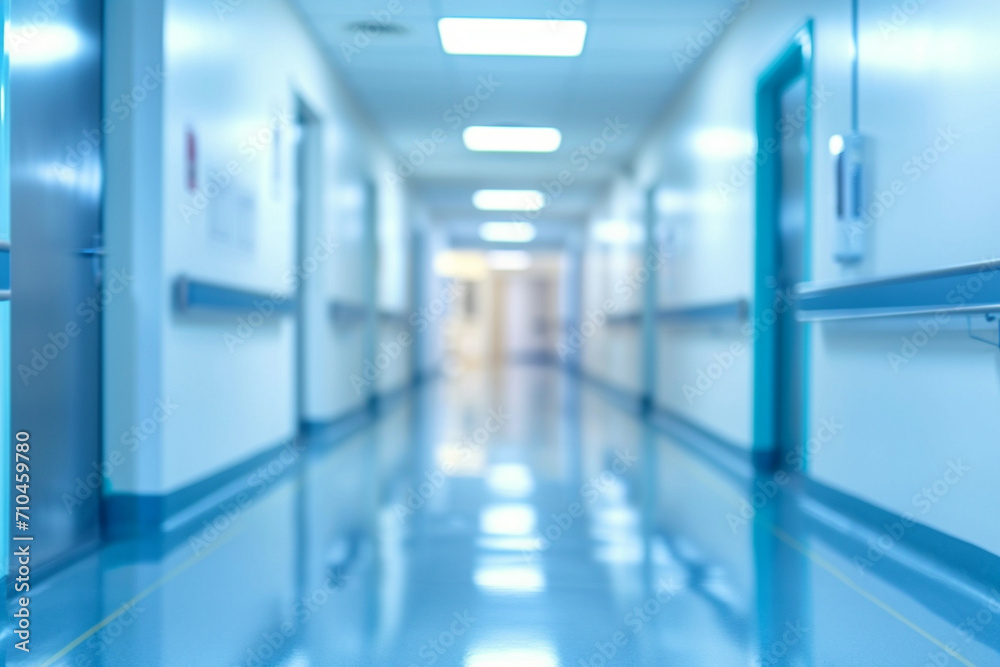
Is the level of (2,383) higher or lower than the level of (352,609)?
higher

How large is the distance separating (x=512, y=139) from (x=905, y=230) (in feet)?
21.4

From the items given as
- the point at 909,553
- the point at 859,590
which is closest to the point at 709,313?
the point at 909,553

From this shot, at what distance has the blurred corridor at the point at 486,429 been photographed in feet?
8.77

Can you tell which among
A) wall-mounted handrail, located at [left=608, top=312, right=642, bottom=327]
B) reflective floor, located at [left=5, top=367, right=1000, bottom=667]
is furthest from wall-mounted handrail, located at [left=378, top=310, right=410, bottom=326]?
reflective floor, located at [left=5, top=367, right=1000, bottom=667]

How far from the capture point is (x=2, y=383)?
2574 mm

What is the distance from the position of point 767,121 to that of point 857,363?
6.87ft

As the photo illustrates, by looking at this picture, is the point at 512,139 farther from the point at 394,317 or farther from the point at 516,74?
the point at 394,317

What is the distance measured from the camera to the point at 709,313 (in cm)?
654

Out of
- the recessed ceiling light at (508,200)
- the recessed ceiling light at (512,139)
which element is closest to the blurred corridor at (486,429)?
the recessed ceiling light at (512,139)

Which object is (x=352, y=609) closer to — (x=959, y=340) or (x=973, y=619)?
(x=973, y=619)

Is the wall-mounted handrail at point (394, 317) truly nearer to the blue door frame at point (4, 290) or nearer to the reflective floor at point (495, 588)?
the reflective floor at point (495, 588)

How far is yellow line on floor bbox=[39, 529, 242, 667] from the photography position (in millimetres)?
2355

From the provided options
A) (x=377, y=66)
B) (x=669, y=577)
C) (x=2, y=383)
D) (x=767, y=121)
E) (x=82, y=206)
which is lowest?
(x=669, y=577)

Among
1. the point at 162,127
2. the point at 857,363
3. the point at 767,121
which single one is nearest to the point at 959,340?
the point at 857,363
